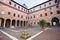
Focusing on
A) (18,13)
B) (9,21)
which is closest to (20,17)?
(18,13)

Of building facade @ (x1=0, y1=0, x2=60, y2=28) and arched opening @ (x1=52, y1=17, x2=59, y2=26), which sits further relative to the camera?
arched opening @ (x1=52, y1=17, x2=59, y2=26)

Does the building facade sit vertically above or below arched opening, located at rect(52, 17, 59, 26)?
above

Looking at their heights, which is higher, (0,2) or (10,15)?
(0,2)

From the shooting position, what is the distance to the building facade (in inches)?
1062

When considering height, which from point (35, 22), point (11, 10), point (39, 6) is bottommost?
point (35, 22)

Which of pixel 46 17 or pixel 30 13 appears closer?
pixel 46 17

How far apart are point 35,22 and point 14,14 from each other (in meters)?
13.0

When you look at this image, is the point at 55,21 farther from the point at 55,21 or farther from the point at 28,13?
the point at 28,13

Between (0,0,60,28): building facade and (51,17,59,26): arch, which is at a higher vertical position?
(0,0,60,28): building facade

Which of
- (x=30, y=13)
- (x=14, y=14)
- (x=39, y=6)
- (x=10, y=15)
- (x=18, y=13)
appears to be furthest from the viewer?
(x=30, y=13)

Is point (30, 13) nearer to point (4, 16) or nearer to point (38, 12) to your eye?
point (38, 12)

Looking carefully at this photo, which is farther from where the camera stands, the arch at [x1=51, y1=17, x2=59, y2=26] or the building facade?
the arch at [x1=51, y1=17, x2=59, y2=26]

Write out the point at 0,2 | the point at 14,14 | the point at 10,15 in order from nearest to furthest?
the point at 0,2
the point at 10,15
the point at 14,14

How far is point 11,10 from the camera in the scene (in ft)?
100
